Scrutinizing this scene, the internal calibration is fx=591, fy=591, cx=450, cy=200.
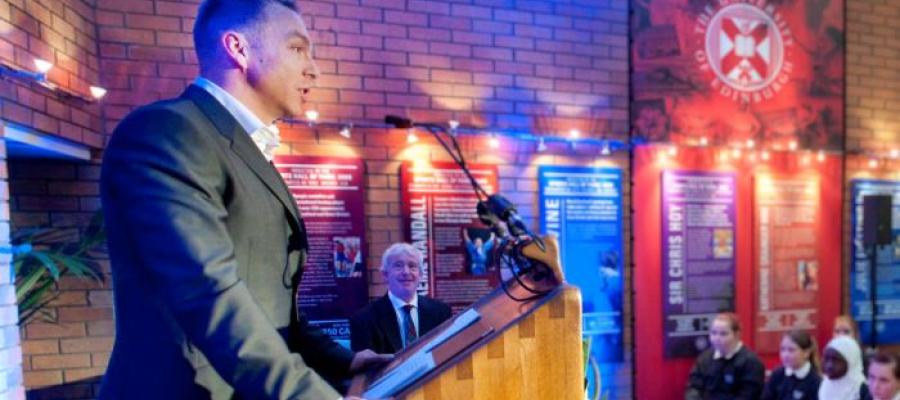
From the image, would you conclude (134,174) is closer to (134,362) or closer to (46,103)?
(134,362)

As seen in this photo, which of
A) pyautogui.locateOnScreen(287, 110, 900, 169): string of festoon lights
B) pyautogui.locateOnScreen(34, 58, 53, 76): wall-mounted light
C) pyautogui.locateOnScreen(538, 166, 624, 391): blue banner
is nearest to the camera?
pyautogui.locateOnScreen(34, 58, 53, 76): wall-mounted light

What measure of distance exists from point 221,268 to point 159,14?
10.7ft

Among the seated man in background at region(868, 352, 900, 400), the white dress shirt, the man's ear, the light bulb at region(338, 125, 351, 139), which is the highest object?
the light bulb at region(338, 125, 351, 139)

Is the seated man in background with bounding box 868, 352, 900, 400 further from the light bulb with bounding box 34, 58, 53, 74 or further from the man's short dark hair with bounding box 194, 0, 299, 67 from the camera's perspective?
the light bulb with bounding box 34, 58, 53, 74

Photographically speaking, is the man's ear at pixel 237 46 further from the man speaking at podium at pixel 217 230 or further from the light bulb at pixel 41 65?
the light bulb at pixel 41 65

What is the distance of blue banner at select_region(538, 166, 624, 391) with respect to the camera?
4348 mm

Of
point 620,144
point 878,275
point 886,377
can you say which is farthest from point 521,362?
point 878,275

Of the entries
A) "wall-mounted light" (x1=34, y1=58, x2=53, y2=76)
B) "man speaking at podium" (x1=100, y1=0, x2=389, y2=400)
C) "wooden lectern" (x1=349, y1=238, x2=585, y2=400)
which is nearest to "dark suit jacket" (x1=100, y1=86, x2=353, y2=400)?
"man speaking at podium" (x1=100, y1=0, x2=389, y2=400)

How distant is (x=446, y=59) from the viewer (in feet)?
13.4

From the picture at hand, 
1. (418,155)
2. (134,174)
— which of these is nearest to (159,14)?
(418,155)

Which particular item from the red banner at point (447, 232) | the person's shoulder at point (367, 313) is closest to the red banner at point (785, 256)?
the red banner at point (447, 232)

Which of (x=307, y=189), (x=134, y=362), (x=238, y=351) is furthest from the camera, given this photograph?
(x=307, y=189)

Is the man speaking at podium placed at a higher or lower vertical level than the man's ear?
lower

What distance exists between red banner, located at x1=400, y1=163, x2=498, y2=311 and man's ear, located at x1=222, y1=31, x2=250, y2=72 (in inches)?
113
